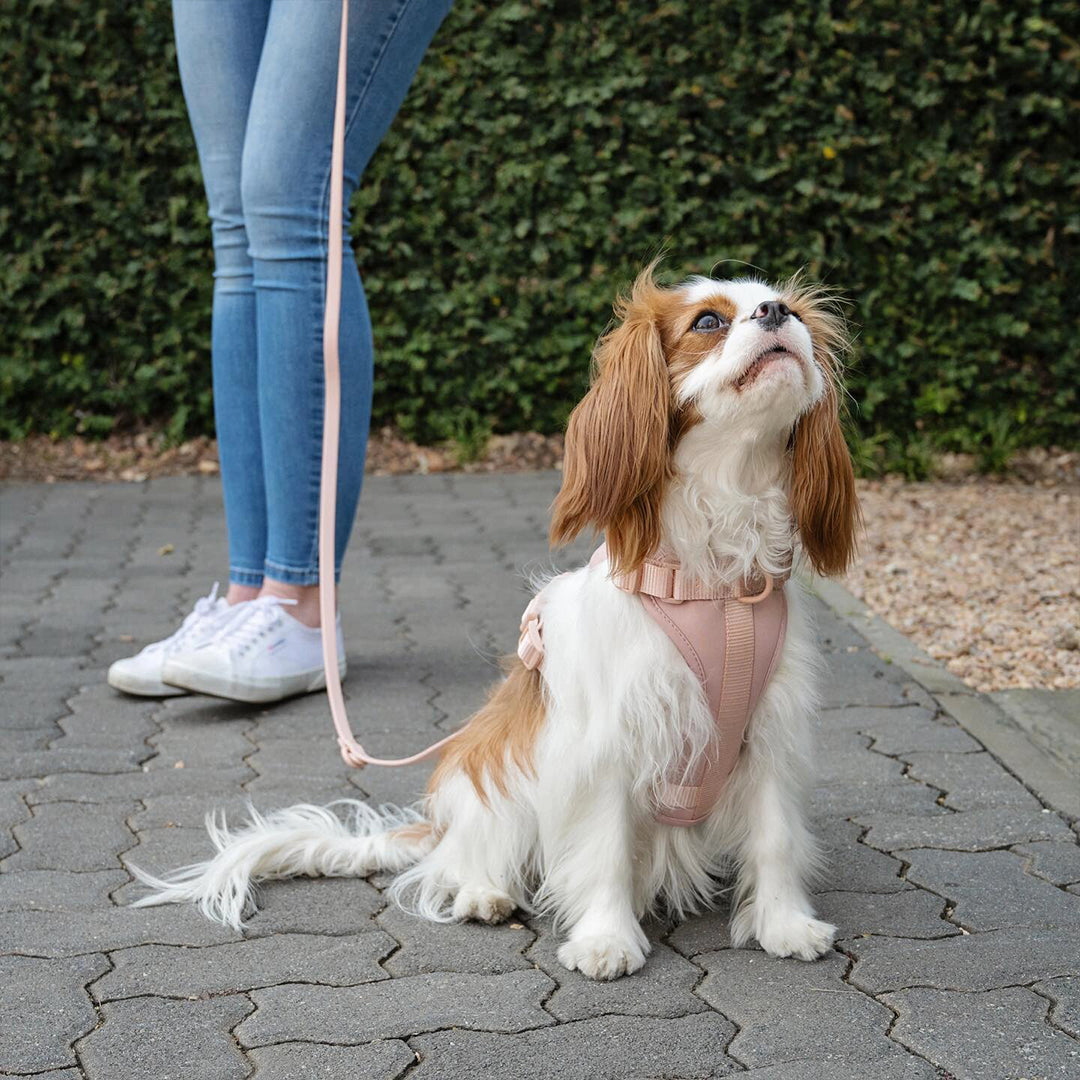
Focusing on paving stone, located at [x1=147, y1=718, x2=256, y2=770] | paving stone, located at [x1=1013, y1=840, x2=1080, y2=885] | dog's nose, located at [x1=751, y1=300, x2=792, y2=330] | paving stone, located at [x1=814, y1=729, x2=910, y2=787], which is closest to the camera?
dog's nose, located at [x1=751, y1=300, x2=792, y2=330]

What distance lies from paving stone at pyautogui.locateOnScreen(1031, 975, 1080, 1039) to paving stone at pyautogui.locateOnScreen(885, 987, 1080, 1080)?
2 cm

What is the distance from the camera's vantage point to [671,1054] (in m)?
2.15

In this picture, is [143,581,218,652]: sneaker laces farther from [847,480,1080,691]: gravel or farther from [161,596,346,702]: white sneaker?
[847,480,1080,691]: gravel

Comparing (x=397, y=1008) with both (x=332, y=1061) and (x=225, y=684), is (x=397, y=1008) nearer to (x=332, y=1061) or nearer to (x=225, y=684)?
(x=332, y=1061)

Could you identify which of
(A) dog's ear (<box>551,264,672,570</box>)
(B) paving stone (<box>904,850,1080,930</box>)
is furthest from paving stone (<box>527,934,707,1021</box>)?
(A) dog's ear (<box>551,264,672,570</box>)

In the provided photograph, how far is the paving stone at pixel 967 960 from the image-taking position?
2.38m

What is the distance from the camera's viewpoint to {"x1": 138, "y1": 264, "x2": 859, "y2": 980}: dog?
2434 millimetres

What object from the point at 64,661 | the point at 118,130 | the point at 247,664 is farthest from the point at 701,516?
the point at 118,130

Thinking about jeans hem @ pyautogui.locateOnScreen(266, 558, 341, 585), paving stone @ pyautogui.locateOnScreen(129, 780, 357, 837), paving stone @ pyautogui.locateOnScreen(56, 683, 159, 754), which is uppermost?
jeans hem @ pyautogui.locateOnScreen(266, 558, 341, 585)

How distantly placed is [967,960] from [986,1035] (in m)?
0.28

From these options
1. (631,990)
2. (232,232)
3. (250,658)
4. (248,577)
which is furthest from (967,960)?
(232,232)

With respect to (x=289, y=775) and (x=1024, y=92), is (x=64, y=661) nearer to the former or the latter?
(x=289, y=775)

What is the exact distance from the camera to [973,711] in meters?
3.88

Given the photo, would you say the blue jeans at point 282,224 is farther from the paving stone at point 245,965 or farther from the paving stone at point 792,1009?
the paving stone at point 792,1009
